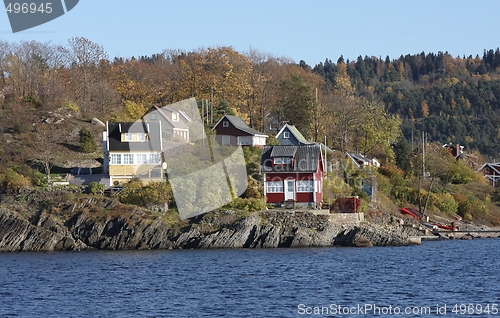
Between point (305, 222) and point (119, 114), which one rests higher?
point (119, 114)

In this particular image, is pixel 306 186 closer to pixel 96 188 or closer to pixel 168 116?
pixel 96 188

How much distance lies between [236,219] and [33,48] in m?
53.0

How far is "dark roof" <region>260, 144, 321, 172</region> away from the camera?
6175 cm

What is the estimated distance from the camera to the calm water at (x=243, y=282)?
105ft

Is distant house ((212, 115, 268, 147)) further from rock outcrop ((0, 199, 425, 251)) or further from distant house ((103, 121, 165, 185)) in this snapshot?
rock outcrop ((0, 199, 425, 251))

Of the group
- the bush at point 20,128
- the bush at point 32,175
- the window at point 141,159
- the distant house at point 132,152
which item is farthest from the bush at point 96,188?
the bush at point 20,128

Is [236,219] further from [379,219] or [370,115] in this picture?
[370,115]

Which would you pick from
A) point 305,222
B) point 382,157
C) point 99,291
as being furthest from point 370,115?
point 99,291

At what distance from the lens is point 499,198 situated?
84812 mm

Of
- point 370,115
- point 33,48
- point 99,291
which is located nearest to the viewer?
point 99,291

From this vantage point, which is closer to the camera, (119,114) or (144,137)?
(144,137)

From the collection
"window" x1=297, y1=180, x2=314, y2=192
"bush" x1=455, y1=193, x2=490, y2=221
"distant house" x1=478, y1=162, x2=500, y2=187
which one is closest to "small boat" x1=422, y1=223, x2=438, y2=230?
"bush" x1=455, y1=193, x2=490, y2=221

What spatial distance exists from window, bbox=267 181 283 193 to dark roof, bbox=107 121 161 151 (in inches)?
444

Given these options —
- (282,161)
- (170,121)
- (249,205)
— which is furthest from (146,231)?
(170,121)
